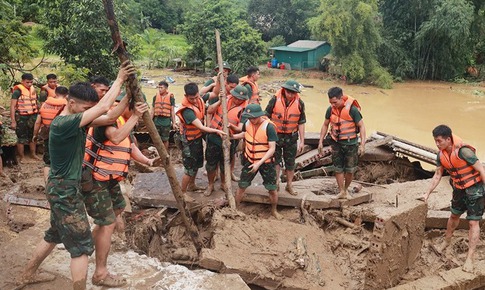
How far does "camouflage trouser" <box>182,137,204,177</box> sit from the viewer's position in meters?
6.53

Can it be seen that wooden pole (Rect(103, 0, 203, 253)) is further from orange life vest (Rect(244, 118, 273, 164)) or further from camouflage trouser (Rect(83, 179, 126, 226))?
orange life vest (Rect(244, 118, 273, 164))

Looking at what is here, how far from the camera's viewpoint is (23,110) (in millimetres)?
8641

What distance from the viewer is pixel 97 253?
4180 millimetres

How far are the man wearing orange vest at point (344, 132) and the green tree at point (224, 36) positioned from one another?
20.3m

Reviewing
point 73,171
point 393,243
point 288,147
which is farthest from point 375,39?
point 73,171

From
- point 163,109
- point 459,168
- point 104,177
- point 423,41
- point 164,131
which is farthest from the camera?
point 423,41

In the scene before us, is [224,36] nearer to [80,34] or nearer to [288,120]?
[80,34]

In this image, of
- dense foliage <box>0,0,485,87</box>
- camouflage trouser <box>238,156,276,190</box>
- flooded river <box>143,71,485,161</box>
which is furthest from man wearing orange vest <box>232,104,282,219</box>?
dense foliage <box>0,0,485,87</box>

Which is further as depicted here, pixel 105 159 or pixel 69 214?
pixel 105 159

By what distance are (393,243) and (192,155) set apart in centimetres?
298

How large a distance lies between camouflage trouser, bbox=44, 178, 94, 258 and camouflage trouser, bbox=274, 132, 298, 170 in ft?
11.9

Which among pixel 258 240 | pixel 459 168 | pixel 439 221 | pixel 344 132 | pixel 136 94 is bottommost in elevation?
pixel 439 221

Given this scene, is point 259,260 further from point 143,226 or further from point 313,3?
point 313,3

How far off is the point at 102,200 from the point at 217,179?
331 centimetres
